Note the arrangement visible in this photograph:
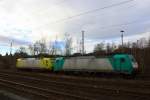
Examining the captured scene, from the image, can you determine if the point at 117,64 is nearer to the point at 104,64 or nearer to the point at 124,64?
the point at 124,64

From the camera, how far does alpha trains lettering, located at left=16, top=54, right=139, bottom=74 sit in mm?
33438

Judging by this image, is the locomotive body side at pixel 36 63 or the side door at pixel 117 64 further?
the locomotive body side at pixel 36 63

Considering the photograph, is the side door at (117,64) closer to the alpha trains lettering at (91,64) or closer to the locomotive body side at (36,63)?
the alpha trains lettering at (91,64)

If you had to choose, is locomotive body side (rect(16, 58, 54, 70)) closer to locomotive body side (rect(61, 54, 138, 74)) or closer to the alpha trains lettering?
the alpha trains lettering

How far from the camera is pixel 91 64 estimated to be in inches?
1513

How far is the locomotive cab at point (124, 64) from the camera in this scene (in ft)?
108

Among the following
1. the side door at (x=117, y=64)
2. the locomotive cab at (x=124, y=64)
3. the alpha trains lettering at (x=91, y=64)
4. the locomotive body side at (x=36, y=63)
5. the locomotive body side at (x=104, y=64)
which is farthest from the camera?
the locomotive body side at (x=36, y=63)

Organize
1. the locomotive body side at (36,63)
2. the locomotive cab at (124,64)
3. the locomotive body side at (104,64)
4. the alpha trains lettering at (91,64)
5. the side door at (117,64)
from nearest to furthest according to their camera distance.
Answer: the locomotive cab at (124,64)
the locomotive body side at (104,64)
the alpha trains lettering at (91,64)
the side door at (117,64)
the locomotive body side at (36,63)

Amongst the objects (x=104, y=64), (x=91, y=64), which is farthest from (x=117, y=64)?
(x=91, y=64)

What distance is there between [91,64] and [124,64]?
5990 millimetres

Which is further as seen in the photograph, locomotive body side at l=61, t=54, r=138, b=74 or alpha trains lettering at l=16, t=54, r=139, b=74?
alpha trains lettering at l=16, t=54, r=139, b=74

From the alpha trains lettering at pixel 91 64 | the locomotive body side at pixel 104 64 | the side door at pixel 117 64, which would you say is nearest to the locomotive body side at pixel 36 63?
the alpha trains lettering at pixel 91 64

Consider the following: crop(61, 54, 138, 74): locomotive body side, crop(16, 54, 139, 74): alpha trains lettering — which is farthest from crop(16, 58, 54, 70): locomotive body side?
crop(61, 54, 138, 74): locomotive body side

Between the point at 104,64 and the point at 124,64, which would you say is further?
the point at 104,64
